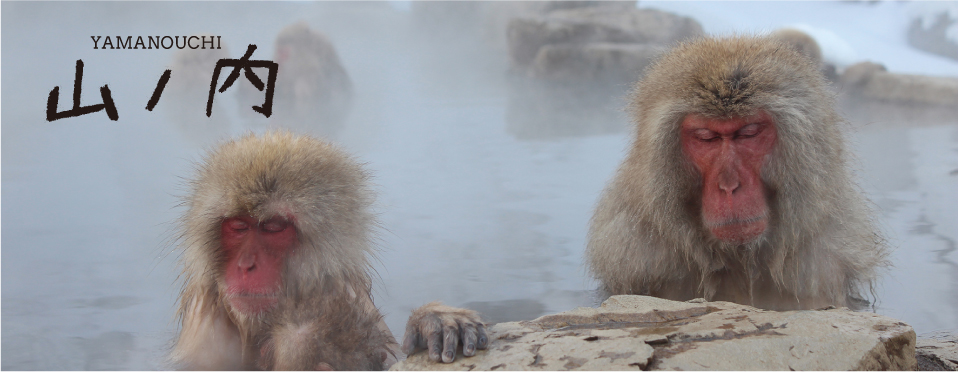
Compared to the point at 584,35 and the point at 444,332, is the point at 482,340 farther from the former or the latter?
the point at 584,35

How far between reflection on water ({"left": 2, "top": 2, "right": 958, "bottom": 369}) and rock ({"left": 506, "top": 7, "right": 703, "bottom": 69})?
1.41ft

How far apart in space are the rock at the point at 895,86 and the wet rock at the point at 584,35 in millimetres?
1802

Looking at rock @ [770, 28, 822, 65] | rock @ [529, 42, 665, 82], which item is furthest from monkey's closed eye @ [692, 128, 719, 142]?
rock @ [529, 42, 665, 82]

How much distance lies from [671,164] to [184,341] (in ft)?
6.69

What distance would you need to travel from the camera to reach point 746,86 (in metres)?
3.09

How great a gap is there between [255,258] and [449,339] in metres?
0.75

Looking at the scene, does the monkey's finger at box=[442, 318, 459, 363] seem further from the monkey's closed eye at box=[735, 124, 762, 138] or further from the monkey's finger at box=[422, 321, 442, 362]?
the monkey's closed eye at box=[735, 124, 762, 138]

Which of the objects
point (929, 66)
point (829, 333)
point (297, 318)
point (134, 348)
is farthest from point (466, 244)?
point (929, 66)

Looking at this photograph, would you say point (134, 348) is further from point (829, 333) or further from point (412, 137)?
point (412, 137)

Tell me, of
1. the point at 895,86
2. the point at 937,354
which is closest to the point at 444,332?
the point at 937,354

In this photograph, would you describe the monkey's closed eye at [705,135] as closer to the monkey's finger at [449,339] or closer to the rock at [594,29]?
the monkey's finger at [449,339]

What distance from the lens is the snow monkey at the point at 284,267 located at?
2.78 metres

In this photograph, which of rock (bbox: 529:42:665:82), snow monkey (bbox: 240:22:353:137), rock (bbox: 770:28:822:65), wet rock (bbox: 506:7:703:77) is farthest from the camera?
wet rock (bbox: 506:7:703:77)

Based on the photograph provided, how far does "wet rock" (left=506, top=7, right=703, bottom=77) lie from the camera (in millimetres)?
9789
